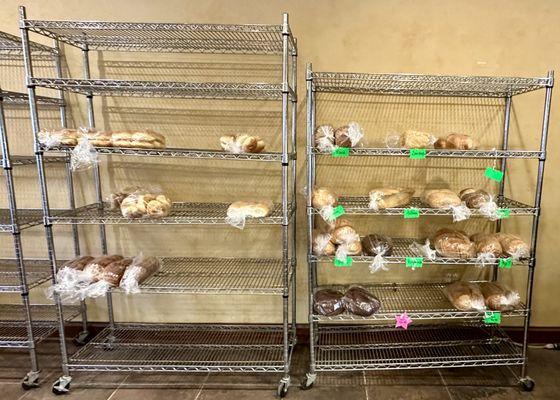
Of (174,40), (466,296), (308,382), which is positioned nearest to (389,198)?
(466,296)

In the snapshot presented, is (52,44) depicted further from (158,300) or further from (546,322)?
(546,322)

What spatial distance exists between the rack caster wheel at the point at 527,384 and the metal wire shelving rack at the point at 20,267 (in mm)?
2760

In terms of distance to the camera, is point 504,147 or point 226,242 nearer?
point 504,147

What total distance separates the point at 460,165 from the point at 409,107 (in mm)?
497

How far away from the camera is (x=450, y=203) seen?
6.30 feet

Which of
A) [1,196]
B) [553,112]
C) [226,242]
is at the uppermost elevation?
[553,112]

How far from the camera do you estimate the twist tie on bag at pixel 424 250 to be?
6.31 ft

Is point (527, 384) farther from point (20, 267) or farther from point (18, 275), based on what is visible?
point (18, 275)

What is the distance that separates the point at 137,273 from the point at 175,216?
37 centimetres

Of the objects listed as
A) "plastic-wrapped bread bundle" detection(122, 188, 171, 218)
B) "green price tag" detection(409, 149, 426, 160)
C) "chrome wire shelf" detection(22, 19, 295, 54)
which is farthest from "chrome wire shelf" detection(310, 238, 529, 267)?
"chrome wire shelf" detection(22, 19, 295, 54)

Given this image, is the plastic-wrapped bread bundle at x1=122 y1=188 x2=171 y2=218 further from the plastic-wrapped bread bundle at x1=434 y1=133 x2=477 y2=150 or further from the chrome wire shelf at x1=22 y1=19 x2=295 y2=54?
the plastic-wrapped bread bundle at x1=434 y1=133 x2=477 y2=150

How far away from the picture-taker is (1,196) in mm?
2305

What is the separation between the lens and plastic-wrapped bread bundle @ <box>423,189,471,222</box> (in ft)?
6.12

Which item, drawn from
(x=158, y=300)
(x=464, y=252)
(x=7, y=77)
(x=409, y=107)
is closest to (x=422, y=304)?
(x=464, y=252)
